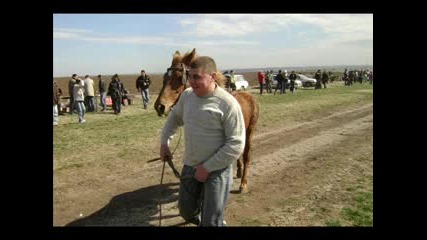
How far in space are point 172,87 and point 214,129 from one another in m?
1.77

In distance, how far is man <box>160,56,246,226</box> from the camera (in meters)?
3.78

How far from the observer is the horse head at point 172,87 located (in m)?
5.35

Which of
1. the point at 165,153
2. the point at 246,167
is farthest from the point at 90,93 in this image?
the point at 165,153

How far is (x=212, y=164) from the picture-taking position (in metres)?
3.77

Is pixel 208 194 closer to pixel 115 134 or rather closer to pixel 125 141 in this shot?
pixel 125 141

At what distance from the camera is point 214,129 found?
3865mm

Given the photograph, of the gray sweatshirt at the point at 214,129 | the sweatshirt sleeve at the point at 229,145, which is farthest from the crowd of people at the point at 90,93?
the sweatshirt sleeve at the point at 229,145

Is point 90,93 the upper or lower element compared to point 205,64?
upper

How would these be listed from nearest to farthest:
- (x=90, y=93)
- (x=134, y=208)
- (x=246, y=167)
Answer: (x=134, y=208)
(x=246, y=167)
(x=90, y=93)

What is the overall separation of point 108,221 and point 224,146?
8.93ft

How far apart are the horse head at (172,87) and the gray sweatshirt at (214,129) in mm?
1324

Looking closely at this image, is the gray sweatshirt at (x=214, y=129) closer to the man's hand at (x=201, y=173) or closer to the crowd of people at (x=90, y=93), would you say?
the man's hand at (x=201, y=173)

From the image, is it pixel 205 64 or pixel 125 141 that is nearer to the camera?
pixel 205 64
